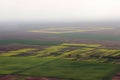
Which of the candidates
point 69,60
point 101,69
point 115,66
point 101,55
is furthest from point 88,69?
point 101,55

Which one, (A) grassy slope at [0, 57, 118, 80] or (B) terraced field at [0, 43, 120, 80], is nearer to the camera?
(A) grassy slope at [0, 57, 118, 80]

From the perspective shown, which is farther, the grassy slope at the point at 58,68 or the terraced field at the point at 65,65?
the terraced field at the point at 65,65

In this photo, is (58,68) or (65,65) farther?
(65,65)

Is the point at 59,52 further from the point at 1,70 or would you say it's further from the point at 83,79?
the point at 83,79

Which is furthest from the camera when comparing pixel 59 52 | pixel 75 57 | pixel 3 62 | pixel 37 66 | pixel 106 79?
pixel 59 52
